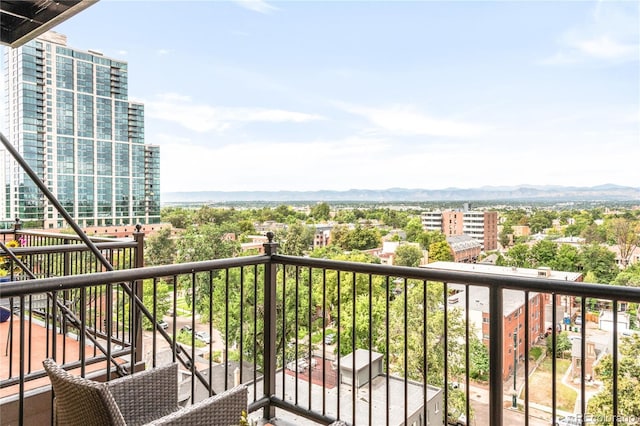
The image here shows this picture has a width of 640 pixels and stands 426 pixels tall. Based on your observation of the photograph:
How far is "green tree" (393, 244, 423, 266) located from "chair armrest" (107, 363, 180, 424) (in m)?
11.7

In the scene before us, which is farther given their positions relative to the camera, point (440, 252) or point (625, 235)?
point (440, 252)

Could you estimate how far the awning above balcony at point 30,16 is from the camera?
7.79ft

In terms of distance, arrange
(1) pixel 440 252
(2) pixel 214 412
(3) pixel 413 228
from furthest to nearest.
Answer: (3) pixel 413 228
(1) pixel 440 252
(2) pixel 214 412

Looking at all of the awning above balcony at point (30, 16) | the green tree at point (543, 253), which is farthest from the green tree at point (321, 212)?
the awning above balcony at point (30, 16)

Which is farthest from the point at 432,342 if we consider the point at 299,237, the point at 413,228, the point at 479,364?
the point at 479,364

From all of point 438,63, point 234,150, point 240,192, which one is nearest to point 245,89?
point 234,150

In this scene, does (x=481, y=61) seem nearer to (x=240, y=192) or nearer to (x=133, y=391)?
(x=240, y=192)

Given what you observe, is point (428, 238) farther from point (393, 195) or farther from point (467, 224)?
point (393, 195)

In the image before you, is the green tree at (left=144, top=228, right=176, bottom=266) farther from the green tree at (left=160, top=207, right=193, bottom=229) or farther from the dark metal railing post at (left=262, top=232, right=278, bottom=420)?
the dark metal railing post at (left=262, top=232, right=278, bottom=420)

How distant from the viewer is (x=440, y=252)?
1347 cm

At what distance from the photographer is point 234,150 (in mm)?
26406

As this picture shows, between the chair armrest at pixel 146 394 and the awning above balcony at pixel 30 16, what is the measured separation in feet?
6.59

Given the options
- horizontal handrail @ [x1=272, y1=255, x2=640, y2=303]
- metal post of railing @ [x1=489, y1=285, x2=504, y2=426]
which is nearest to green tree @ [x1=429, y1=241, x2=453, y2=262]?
horizontal handrail @ [x1=272, y1=255, x2=640, y2=303]

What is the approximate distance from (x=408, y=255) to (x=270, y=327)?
38.6ft
